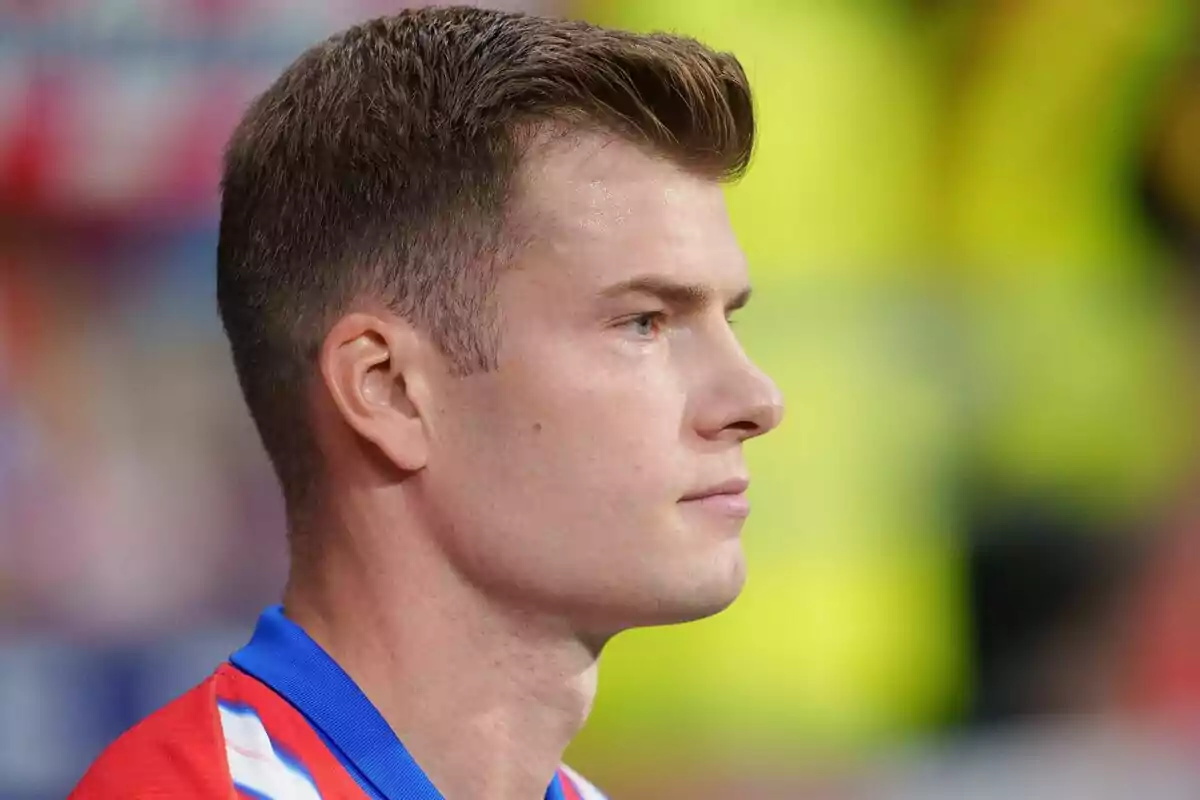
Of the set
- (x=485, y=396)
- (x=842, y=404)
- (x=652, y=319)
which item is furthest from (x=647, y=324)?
(x=842, y=404)

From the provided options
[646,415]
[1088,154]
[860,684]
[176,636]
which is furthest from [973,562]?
[646,415]

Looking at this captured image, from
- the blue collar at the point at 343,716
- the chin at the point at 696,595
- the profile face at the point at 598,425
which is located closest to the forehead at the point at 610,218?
the profile face at the point at 598,425

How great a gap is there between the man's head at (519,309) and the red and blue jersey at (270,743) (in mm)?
125

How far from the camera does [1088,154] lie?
95.3 inches

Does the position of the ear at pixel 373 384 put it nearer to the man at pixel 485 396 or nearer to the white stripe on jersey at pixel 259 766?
the man at pixel 485 396

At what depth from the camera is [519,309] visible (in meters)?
1.10

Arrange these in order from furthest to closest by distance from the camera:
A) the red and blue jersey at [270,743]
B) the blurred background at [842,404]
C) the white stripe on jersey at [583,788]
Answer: the blurred background at [842,404] → the white stripe on jersey at [583,788] → the red and blue jersey at [270,743]

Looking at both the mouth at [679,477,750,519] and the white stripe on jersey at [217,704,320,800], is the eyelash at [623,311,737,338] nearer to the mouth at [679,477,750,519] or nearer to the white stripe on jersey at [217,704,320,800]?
the mouth at [679,477,750,519]

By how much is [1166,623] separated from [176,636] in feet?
5.27

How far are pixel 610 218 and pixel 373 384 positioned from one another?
0.23 m

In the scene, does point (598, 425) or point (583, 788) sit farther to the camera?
point (583, 788)

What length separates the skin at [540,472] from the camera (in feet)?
3.56

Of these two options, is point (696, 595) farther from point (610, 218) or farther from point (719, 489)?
point (610, 218)

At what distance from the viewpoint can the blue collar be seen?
1069 mm
